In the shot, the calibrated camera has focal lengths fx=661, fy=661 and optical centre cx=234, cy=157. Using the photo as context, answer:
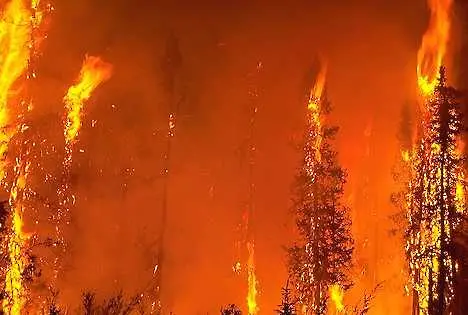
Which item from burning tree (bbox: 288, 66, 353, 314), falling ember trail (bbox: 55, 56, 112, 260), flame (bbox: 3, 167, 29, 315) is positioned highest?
falling ember trail (bbox: 55, 56, 112, 260)

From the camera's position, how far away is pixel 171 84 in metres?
40.7

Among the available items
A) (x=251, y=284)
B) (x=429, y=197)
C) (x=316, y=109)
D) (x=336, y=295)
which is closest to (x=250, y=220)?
(x=251, y=284)

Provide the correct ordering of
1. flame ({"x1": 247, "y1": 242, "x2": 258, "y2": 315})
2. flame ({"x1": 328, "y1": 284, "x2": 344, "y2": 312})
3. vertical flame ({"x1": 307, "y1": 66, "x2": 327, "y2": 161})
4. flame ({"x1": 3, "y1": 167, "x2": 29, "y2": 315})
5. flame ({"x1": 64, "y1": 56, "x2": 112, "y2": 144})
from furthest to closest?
flame ({"x1": 247, "y1": 242, "x2": 258, "y2": 315}) < flame ({"x1": 328, "y1": 284, "x2": 344, "y2": 312}) < flame ({"x1": 64, "y1": 56, "x2": 112, "y2": 144}) < vertical flame ({"x1": 307, "y1": 66, "x2": 327, "y2": 161}) < flame ({"x1": 3, "y1": 167, "x2": 29, "y2": 315})

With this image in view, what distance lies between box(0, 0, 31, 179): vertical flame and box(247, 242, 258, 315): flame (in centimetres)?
2753

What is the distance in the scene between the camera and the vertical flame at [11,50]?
2247 centimetres

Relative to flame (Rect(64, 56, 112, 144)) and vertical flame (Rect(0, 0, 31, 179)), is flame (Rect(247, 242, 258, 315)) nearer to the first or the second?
flame (Rect(64, 56, 112, 144))

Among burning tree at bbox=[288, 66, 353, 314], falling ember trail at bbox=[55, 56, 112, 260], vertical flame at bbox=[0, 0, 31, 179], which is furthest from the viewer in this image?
falling ember trail at bbox=[55, 56, 112, 260]

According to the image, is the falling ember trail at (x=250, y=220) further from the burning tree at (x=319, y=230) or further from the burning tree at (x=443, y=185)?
the burning tree at (x=443, y=185)

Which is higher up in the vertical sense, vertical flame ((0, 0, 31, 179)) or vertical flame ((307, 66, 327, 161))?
vertical flame ((307, 66, 327, 161))

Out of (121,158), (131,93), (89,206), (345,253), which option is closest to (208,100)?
(131,93)

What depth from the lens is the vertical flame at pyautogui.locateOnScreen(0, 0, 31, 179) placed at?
22469 millimetres

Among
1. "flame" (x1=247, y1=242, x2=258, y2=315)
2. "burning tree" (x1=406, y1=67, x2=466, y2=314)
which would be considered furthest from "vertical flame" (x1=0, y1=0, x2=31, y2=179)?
"flame" (x1=247, y1=242, x2=258, y2=315)

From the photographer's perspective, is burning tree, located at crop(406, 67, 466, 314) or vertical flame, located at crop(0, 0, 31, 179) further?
burning tree, located at crop(406, 67, 466, 314)

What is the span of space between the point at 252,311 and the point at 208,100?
20800 millimetres
